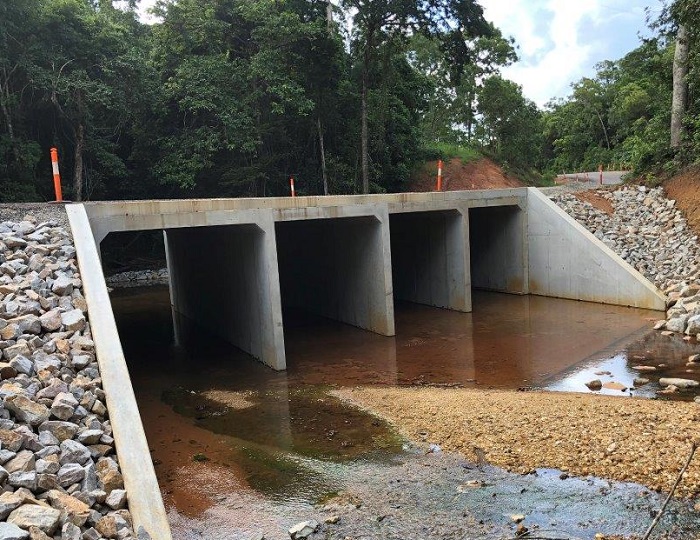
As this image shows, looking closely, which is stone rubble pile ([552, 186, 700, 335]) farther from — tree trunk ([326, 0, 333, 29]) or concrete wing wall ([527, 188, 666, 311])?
tree trunk ([326, 0, 333, 29])

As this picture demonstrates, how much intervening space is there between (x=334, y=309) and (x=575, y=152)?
33809mm

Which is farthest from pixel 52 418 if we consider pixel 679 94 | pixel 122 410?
pixel 679 94

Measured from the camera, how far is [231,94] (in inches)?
783

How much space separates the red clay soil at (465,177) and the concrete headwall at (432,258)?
9.46 meters

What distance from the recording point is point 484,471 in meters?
6.28

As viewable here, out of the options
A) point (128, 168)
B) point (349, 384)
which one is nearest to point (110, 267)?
point (128, 168)

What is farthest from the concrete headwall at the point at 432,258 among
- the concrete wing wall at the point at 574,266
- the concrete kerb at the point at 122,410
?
the concrete kerb at the point at 122,410

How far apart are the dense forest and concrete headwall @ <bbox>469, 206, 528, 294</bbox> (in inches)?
198

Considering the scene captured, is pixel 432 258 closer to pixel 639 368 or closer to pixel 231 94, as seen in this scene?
pixel 639 368

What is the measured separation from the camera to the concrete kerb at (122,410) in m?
4.38

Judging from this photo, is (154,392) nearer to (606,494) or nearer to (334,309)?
(334,309)

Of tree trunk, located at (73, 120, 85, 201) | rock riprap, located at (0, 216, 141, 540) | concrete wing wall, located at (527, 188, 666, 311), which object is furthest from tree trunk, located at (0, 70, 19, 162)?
concrete wing wall, located at (527, 188, 666, 311)

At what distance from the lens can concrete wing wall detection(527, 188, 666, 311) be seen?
45.9ft

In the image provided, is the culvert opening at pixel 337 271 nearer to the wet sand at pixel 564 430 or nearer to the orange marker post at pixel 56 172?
the wet sand at pixel 564 430
